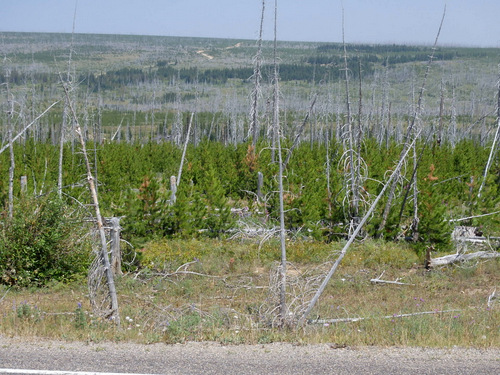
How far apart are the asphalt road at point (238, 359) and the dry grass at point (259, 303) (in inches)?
10.6

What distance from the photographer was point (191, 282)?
39.7ft

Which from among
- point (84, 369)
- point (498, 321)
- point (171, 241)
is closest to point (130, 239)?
point (171, 241)

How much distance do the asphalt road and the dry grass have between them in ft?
0.88

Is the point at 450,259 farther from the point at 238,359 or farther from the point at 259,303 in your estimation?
the point at 238,359

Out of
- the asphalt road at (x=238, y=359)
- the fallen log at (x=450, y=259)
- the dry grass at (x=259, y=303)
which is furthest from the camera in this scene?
the fallen log at (x=450, y=259)

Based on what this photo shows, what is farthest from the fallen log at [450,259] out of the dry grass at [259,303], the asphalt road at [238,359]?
the asphalt road at [238,359]

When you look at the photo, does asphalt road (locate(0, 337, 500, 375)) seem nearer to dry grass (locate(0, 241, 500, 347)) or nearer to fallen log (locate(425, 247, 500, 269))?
dry grass (locate(0, 241, 500, 347))

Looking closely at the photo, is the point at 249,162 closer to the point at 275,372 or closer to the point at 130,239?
the point at 130,239

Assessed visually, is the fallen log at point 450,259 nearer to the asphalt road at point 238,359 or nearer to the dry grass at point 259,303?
the dry grass at point 259,303

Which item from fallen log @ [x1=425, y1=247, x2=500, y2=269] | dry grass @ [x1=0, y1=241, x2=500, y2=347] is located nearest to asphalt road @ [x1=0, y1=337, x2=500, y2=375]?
dry grass @ [x1=0, y1=241, x2=500, y2=347]

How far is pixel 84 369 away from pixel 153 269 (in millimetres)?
7099

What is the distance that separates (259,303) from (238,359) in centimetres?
372

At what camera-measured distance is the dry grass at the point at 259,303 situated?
706 centimetres

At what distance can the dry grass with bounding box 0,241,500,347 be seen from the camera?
23.2ft
